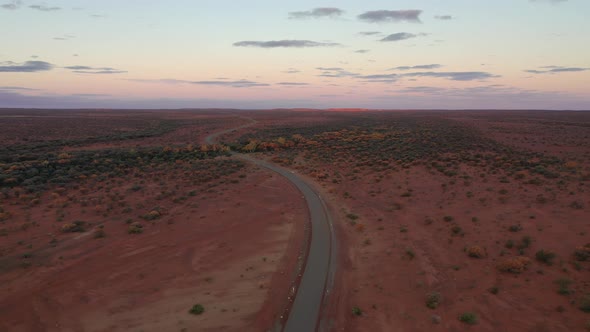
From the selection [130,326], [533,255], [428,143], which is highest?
[428,143]

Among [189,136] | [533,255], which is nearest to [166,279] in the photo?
[533,255]

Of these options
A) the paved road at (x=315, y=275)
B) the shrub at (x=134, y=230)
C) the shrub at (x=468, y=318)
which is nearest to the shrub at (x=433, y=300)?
the shrub at (x=468, y=318)

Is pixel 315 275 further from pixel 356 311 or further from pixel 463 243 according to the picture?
pixel 463 243

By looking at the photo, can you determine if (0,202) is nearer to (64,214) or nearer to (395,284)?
(64,214)

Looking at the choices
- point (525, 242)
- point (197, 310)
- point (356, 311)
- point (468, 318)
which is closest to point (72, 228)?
point (197, 310)

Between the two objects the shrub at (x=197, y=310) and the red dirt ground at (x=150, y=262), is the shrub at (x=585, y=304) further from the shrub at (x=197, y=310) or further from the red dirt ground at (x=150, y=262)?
the shrub at (x=197, y=310)

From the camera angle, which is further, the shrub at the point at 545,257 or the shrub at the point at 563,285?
the shrub at the point at 545,257
